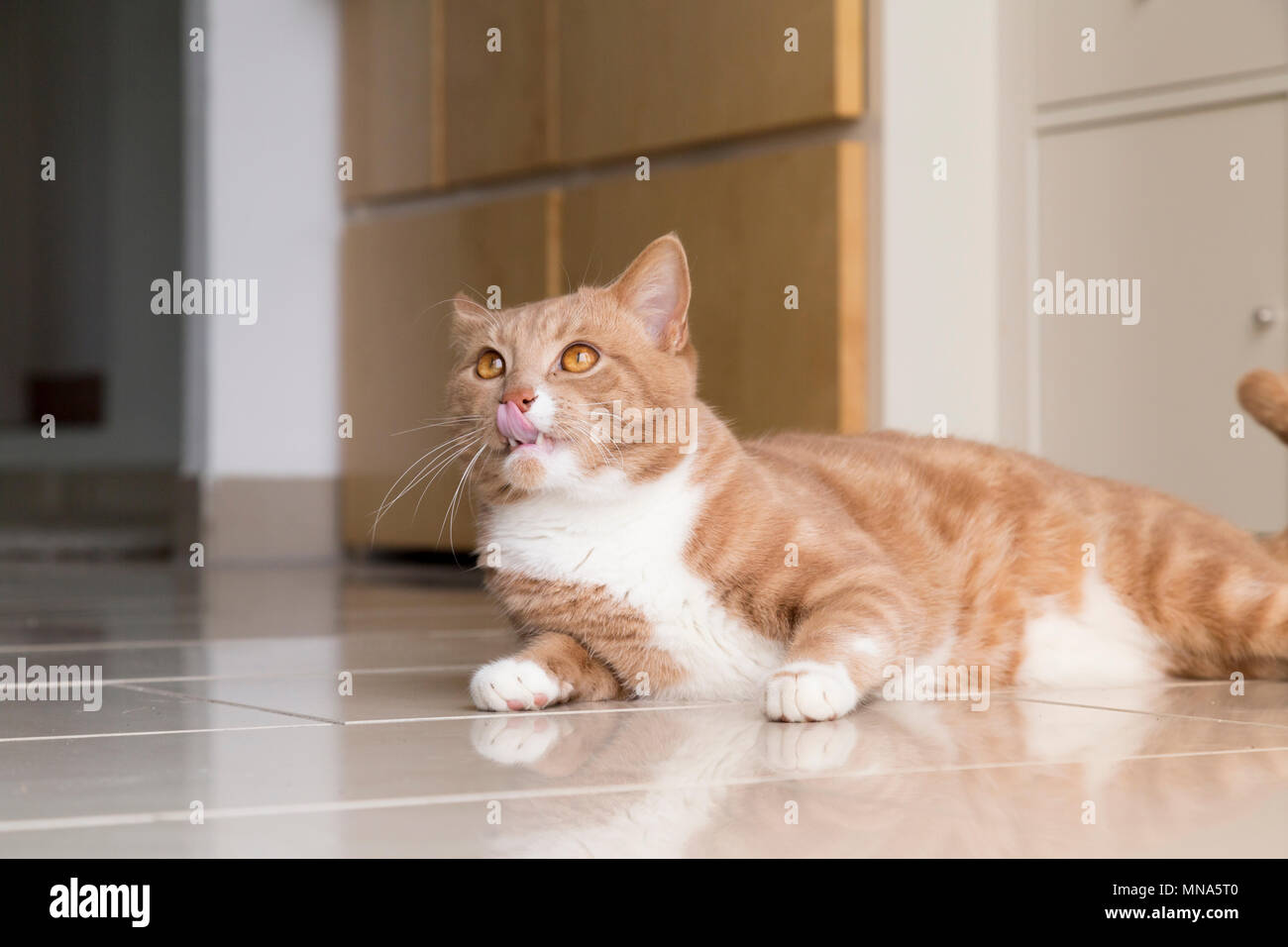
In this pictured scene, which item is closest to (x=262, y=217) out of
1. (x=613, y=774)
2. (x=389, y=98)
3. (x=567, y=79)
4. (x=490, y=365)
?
(x=389, y=98)

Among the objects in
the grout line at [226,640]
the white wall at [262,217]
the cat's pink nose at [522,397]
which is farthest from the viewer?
the white wall at [262,217]

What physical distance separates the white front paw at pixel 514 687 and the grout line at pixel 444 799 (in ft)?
1.76

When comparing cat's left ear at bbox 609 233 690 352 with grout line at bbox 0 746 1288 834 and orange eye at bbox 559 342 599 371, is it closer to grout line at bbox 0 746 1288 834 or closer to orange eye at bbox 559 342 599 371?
orange eye at bbox 559 342 599 371

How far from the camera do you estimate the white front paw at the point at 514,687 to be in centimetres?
193

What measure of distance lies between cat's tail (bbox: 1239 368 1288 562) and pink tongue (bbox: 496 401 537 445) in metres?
1.09

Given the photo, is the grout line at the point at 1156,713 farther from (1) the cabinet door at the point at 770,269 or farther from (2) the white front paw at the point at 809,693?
(1) the cabinet door at the point at 770,269

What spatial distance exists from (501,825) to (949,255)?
8.91 feet

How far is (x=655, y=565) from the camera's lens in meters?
2.03

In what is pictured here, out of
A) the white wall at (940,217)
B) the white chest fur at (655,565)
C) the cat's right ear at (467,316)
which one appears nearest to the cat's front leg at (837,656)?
the white chest fur at (655,565)

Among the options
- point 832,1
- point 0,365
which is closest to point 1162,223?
point 832,1

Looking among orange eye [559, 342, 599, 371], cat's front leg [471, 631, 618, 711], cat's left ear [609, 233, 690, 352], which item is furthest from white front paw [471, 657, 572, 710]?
cat's left ear [609, 233, 690, 352]

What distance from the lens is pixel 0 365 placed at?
24.5ft
